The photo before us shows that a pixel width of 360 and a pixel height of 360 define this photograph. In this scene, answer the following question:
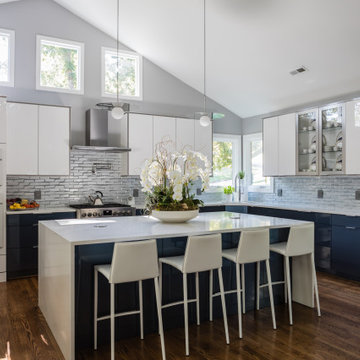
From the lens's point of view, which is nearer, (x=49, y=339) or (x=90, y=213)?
(x=49, y=339)

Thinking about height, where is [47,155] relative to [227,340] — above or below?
above

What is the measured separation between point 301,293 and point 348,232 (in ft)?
4.56

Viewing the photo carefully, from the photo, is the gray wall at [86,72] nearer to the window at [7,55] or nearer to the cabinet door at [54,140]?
the window at [7,55]

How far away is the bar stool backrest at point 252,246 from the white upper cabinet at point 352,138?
2.42 meters

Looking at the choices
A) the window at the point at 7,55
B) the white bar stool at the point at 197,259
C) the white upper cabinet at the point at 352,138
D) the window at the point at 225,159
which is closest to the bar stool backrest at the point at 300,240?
the white bar stool at the point at 197,259

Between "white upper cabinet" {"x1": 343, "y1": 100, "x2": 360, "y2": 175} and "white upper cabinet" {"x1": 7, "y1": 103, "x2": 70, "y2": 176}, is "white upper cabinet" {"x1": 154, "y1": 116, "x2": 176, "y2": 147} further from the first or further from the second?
"white upper cabinet" {"x1": 343, "y1": 100, "x2": 360, "y2": 175}

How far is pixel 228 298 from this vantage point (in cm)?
369

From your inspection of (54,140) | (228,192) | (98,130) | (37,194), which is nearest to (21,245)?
(37,194)

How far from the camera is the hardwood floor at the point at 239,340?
2859mm

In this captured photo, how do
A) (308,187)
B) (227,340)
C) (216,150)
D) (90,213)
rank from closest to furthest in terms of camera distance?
(227,340)
(90,213)
(308,187)
(216,150)

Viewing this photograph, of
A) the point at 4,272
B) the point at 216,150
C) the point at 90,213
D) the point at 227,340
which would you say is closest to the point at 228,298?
the point at 227,340

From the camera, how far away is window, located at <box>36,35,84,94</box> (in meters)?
5.86

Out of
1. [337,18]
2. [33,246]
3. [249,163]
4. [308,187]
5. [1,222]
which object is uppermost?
[337,18]

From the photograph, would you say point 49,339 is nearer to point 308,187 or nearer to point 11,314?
point 11,314
